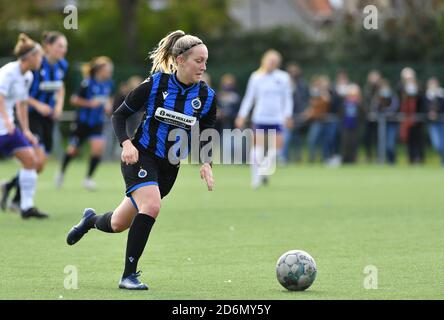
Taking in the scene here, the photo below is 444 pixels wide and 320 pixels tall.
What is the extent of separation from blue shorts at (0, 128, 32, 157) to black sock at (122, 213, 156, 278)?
18.0 ft

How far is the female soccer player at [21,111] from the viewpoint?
13.1 metres

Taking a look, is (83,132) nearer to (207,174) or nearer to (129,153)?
(207,174)

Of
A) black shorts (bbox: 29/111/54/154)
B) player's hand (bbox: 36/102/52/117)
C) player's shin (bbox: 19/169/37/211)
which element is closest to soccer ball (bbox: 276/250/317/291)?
player's shin (bbox: 19/169/37/211)

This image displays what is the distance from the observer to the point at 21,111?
1351 centimetres

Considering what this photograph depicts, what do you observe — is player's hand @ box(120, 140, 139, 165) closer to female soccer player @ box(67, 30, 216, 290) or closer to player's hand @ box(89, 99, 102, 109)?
female soccer player @ box(67, 30, 216, 290)

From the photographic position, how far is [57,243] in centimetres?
1124

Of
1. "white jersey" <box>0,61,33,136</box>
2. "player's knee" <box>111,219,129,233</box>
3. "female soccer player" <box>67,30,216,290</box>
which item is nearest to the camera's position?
"female soccer player" <box>67,30,216,290</box>

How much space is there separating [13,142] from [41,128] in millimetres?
2889

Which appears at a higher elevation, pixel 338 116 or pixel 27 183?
pixel 338 116

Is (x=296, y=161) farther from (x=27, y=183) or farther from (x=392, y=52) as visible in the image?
(x=27, y=183)

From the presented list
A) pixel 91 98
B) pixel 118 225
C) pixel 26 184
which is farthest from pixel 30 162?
pixel 91 98

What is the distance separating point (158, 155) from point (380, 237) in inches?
159

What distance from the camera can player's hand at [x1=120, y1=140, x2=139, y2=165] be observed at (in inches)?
320
